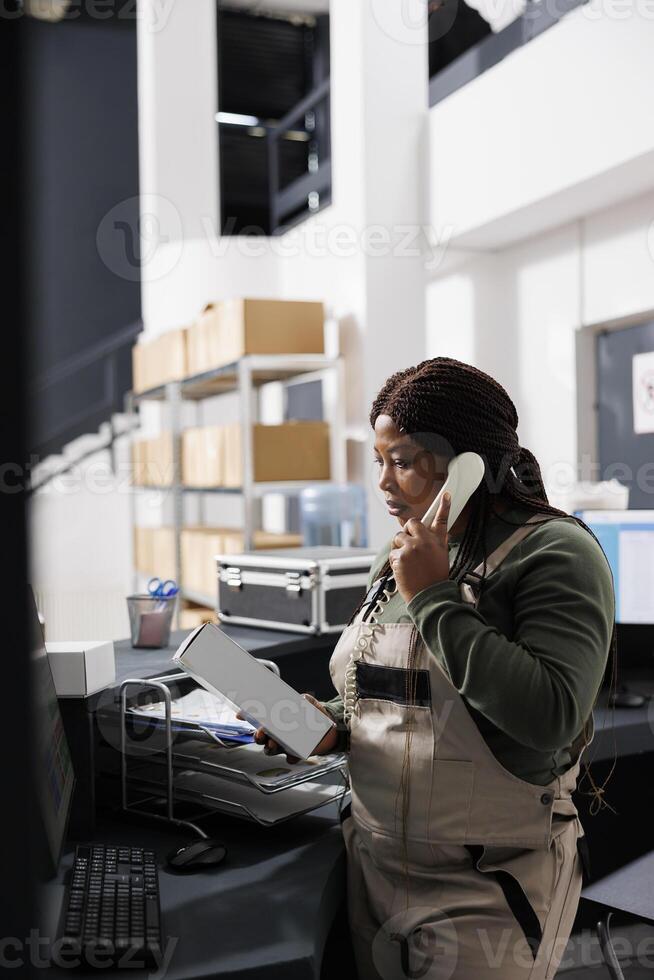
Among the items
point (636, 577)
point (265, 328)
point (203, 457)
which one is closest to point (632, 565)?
point (636, 577)

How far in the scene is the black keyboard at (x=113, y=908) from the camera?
3.18ft

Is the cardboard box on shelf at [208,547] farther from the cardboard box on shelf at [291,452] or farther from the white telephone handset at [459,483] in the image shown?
the white telephone handset at [459,483]

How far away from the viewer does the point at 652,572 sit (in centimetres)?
228

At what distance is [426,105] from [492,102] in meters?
0.53

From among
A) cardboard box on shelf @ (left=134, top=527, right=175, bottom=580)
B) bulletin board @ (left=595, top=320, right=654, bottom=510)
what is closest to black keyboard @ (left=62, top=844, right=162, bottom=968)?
bulletin board @ (left=595, top=320, right=654, bottom=510)

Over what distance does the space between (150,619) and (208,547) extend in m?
2.15

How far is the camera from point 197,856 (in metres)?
1.27

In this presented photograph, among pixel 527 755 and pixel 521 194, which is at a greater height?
pixel 521 194

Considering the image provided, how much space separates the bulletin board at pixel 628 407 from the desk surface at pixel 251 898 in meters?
2.40

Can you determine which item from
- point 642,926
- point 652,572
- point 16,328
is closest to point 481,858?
point 16,328

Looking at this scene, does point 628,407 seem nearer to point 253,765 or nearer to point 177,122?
point 253,765

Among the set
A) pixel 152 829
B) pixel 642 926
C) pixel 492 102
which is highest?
pixel 492 102

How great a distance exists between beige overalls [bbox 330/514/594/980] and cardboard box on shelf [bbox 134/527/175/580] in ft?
11.7

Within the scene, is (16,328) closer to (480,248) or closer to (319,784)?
(319,784)
